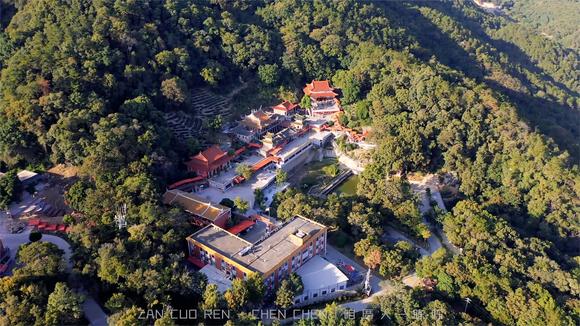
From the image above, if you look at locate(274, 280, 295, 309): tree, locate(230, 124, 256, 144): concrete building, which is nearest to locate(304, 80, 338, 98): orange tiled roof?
locate(230, 124, 256, 144): concrete building

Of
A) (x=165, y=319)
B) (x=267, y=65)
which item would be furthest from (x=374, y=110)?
(x=165, y=319)

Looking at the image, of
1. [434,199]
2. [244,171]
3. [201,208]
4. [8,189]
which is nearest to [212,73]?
[244,171]

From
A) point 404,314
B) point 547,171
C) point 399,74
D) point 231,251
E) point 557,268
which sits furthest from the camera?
point 399,74

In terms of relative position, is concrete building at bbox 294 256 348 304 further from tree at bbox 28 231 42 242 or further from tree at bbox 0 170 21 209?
tree at bbox 0 170 21 209

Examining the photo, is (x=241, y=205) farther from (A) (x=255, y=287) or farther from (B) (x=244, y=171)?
(A) (x=255, y=287)

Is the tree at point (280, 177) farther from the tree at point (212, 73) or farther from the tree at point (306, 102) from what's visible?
the tree at point (212, 73)

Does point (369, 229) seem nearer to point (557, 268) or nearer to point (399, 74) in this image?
point (557, 268)

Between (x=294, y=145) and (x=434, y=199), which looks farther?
(x=294, y=145)
